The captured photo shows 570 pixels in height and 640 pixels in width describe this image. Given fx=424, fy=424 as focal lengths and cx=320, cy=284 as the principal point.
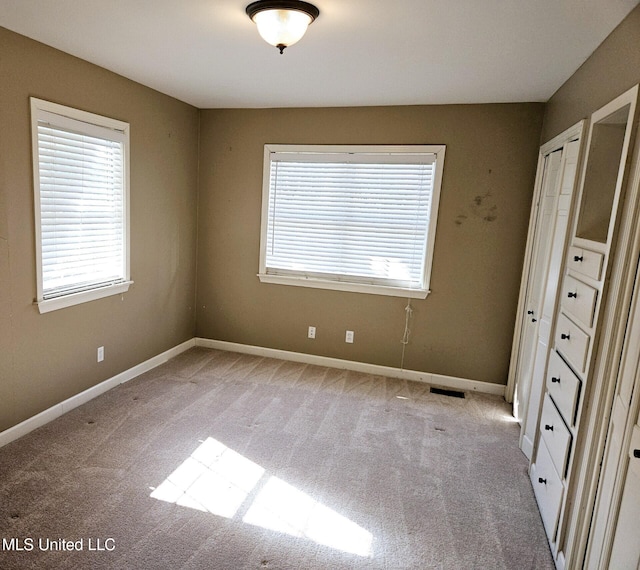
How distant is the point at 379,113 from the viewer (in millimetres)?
3711

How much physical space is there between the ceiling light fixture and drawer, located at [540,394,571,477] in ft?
7.38

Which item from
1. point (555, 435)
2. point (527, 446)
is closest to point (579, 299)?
point (555, 435)

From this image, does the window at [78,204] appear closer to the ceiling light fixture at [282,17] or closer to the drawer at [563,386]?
the ceiling light fixture at [282,17]

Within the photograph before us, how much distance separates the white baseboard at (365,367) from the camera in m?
3.83

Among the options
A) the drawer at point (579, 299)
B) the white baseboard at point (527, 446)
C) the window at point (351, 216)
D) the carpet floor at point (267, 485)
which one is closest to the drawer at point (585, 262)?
the drawer at point (579, 299)

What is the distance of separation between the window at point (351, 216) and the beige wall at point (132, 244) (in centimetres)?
84

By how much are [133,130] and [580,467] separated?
3649mm

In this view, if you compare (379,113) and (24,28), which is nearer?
(24,28)

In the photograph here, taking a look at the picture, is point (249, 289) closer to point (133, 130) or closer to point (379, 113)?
point (133, 130)

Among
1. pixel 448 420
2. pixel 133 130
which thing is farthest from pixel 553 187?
pixel 133 130

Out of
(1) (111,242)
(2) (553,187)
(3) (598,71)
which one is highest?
(3) (598,71)

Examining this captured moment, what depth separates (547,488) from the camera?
2.20 m

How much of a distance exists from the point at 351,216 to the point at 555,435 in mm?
2447

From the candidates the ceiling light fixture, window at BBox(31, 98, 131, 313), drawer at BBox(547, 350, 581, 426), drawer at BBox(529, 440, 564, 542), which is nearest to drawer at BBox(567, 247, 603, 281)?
drawer at BBox(547, 350, 581, 426)
